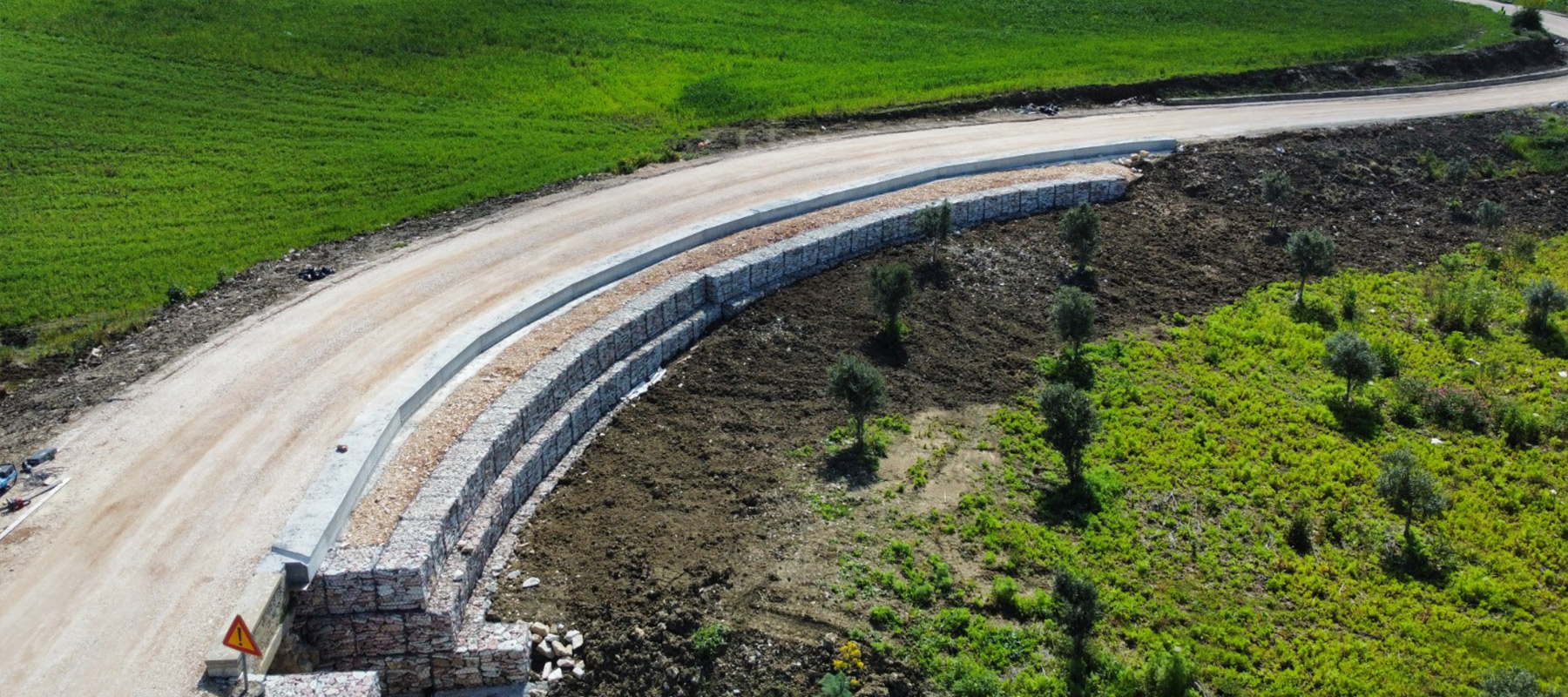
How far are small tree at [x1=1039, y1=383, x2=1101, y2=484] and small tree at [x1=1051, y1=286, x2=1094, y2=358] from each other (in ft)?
11.4

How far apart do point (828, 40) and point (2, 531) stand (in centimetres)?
3565

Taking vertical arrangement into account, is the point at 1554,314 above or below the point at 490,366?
below

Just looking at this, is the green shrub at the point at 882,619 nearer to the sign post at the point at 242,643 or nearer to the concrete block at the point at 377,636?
the concrete block at the point at 377,636

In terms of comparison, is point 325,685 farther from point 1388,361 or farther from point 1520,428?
point 1388,361

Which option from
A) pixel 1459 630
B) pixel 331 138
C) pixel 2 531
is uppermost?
pixel 331 138

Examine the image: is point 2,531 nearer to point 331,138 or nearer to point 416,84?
point 331,138

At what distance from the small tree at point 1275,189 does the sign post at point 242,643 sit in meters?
26.8

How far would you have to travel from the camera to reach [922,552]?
18344mm

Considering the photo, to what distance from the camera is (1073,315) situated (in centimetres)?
2403

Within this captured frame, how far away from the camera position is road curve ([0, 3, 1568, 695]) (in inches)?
589

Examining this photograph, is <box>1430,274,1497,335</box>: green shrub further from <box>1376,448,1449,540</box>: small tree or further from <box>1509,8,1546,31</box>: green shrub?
<box>1509,8,1546,31</box>: green shrub

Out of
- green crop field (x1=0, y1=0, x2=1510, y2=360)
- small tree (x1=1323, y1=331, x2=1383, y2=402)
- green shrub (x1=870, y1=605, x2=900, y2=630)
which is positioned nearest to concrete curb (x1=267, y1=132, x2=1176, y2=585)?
green crop field (x1=0, y1=0, x2=1510, y2=360)

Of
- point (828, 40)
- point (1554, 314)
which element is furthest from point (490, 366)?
point (828, 40)

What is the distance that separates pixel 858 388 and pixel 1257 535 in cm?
706
